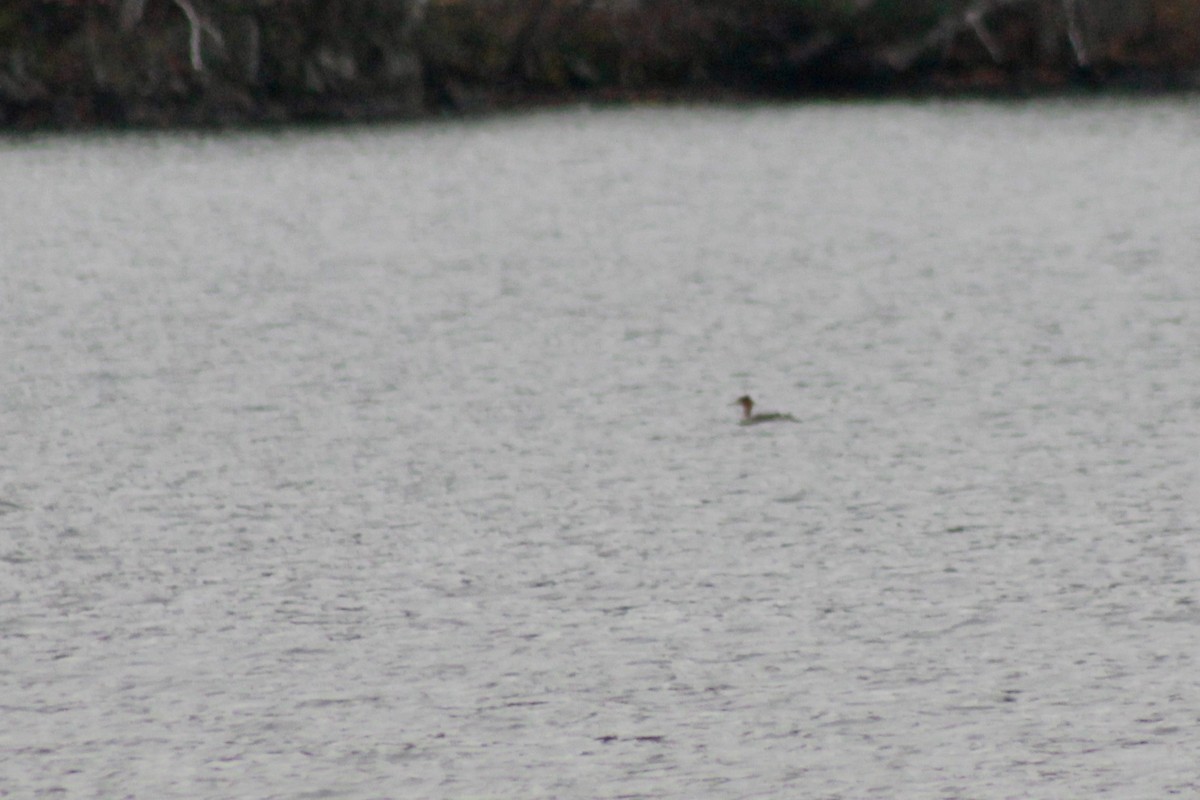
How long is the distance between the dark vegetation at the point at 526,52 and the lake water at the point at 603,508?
20.1 feet

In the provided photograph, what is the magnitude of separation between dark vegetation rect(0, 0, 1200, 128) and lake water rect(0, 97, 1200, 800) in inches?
241

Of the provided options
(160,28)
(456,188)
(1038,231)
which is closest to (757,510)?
(1038,231)

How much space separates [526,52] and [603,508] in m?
13.2

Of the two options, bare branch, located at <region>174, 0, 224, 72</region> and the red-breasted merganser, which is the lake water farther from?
bare branch, located at <region>174, 0, 224, 72</region>

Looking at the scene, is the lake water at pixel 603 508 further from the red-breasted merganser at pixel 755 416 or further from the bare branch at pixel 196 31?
the bare branch at pixel 196 31

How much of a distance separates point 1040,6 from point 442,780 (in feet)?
49.2

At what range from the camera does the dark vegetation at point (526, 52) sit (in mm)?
14930

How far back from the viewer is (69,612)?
3.37 metres

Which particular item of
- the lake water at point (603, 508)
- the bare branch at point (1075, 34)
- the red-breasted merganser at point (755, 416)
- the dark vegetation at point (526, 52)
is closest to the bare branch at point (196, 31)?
the dark vegetation at point (526, 52)

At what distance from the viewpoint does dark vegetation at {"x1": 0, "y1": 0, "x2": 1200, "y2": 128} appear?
14.9 m

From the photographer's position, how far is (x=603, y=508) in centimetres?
406

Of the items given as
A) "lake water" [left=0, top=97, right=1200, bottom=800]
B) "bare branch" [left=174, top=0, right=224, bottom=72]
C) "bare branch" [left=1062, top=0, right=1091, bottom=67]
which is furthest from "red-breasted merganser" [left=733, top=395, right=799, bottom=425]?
"bare branch" [left=1062, top=0, right=1091, bottom=67]

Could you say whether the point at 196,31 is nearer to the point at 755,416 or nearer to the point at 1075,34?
the point at 1075,34

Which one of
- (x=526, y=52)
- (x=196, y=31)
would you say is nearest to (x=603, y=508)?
(x=196, y=31)
